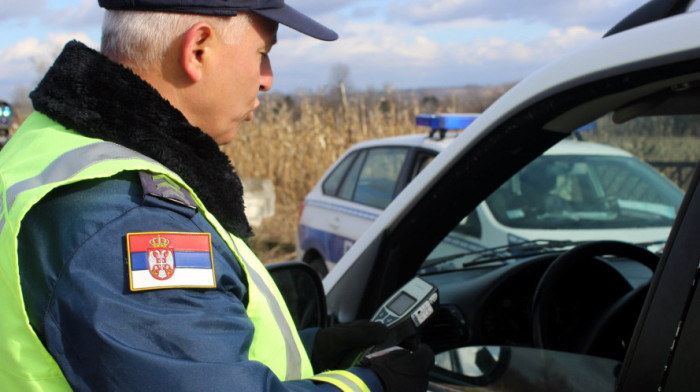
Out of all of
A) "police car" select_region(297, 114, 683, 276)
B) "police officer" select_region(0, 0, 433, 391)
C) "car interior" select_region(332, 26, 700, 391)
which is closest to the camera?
"police officer" select_region(0, 0, 433, 391)

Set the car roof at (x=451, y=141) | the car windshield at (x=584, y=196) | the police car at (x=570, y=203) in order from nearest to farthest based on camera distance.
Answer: the police car at (x=570, y=203), the car roof at (x=451, y=141), the car windshield at (x=584, y=196)

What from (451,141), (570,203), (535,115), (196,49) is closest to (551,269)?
(535,115)

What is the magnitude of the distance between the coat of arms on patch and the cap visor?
1.76 feet

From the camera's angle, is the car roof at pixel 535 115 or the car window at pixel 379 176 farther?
the car window at pixel 379 176

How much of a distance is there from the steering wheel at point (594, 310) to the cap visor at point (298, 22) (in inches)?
37.6

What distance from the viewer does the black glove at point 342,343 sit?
151 centimetres

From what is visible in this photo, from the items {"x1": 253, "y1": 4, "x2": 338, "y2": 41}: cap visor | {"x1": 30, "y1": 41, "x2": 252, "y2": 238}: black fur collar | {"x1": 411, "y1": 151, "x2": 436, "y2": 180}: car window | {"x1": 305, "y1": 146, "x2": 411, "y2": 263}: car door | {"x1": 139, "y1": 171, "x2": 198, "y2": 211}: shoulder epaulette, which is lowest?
{"x1": 305, "y1": 146, "x2": 411, "y2": 263}: car door

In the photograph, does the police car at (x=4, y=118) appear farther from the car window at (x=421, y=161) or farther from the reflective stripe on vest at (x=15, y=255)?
the reflective stripe on vest at (x=15, y=255)

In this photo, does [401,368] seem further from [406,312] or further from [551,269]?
[551,269]

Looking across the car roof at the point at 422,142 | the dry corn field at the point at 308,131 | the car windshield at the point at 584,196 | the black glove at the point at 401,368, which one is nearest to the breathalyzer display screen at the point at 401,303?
the black glove at the point at 401,368

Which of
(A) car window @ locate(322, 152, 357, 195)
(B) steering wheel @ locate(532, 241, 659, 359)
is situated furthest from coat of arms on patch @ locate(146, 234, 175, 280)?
(A) car window @ locate(322, 152, 357, 195)

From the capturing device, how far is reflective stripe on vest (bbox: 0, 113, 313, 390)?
0.97m

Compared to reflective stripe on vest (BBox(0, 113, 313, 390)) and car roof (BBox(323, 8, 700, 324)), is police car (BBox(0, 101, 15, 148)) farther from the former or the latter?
reflective stripe on vest (BBox(0, 113, 313, 390))

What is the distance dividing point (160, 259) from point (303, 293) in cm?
88
